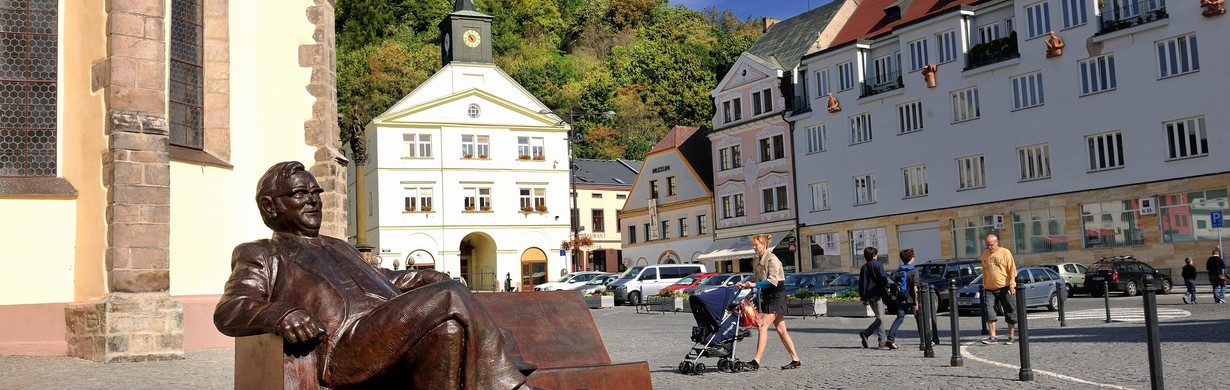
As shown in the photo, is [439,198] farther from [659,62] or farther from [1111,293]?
[1111,293]

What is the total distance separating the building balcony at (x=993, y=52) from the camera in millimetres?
41438

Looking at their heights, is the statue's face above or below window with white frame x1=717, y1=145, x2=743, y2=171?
below

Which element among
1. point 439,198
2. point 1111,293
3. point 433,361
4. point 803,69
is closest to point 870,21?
point 803,69

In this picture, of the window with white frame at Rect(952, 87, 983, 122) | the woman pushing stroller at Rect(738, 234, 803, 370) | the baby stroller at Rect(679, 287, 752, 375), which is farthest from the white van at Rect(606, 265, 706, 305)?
the baby stroller at Rect(679, 287, 752, 375)

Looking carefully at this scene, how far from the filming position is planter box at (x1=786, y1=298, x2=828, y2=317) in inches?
1099

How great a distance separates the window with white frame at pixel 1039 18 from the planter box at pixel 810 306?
17.6 metres

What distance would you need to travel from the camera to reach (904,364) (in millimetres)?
13336

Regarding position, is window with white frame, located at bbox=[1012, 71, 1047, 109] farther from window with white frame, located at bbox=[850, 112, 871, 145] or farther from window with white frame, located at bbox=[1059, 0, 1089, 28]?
window with white frame, located at bbox=[850, 112, 871, 145]

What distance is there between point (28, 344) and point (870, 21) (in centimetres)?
4163

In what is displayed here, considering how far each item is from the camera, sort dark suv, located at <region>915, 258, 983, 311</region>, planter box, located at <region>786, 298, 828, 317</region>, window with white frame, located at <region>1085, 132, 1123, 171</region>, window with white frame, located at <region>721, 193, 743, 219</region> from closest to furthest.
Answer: planter box, located at <region>786, 298, 828, 317</region>, dark suv, located at <region>915, 258, 983, 311</region>, window with white frame, located at <region>1085, 132, 1123, 171</region>, window with white frame, located at <region>721, 193, 743, 219</region>

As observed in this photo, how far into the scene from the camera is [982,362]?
43.0 feet

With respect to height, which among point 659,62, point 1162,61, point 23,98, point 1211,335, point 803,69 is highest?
point 659,62

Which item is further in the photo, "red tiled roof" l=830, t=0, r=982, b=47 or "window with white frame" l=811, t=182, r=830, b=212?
"window with white frame" l=811, t=182, r=830, b=212

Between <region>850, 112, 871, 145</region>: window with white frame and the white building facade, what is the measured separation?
7cm
